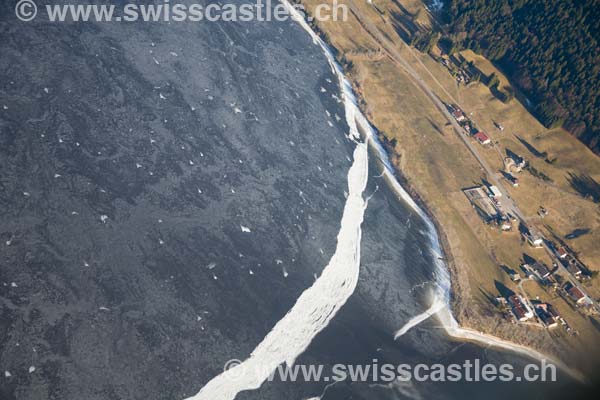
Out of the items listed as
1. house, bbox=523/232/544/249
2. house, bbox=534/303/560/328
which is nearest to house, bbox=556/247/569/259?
house, bbox=523/232/544/249

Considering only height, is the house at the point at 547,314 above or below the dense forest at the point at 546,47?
below

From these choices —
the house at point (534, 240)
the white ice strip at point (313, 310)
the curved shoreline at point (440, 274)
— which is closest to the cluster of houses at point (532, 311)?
the curved shoreline at point (440, 274)

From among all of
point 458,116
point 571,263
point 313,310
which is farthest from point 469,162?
point 313,310

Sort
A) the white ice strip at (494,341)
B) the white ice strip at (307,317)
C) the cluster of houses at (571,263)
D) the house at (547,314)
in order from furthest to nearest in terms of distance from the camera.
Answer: the cluster of houses at (571,263)
the house at (547,314)
the white ice strip at (494,341)
the white ice strip at (307,317)

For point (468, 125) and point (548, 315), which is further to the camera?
point (468, 125)

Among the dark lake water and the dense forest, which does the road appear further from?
the dark lake water

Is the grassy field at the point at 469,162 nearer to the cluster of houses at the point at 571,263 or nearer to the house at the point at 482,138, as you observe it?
the cluster of houses at the point at 571,263

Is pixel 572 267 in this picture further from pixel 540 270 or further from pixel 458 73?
pixel 458 73
